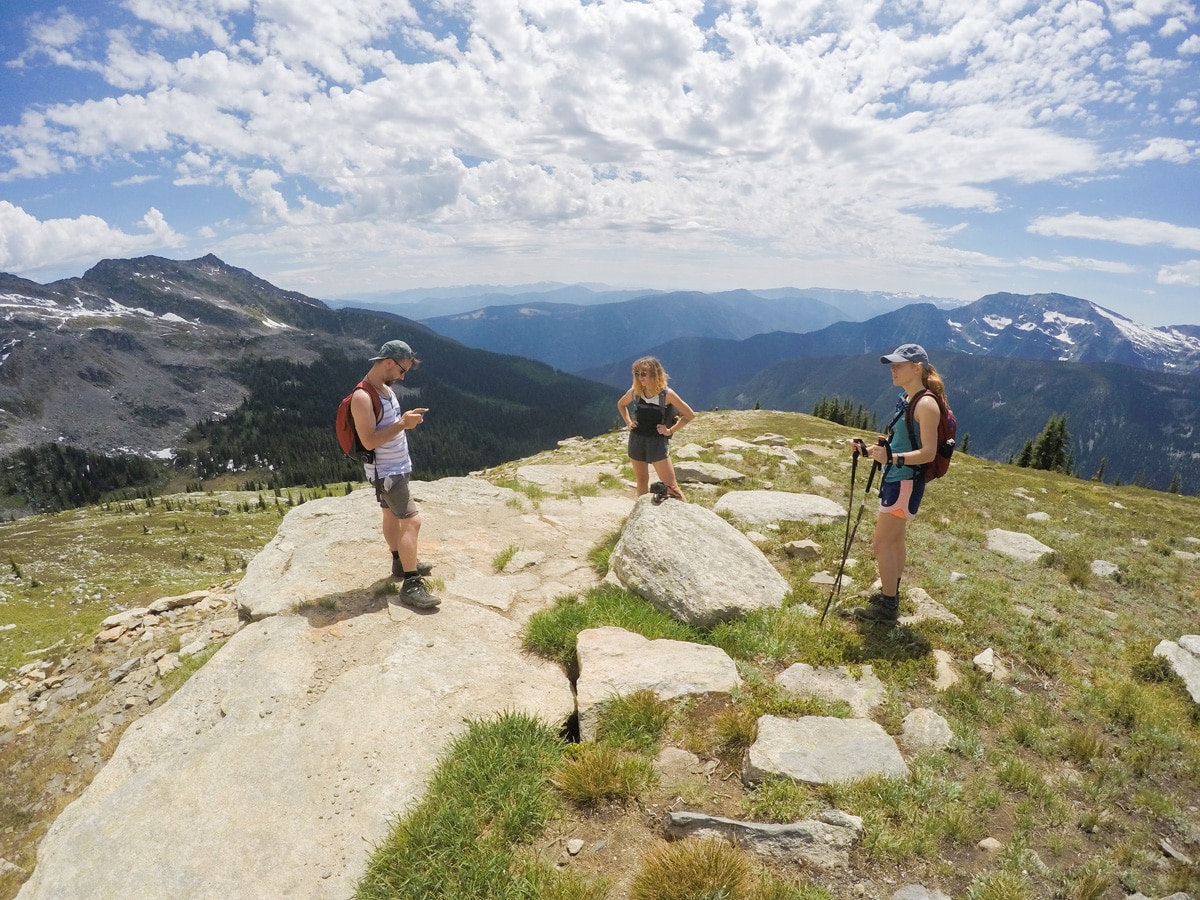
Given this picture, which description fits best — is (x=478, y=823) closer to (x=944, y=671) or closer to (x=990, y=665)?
(x=944, y=671)

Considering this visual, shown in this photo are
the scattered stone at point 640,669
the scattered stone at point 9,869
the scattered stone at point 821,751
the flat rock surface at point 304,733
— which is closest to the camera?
the flat rock surface at point 304,733

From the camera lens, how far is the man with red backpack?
8.62m

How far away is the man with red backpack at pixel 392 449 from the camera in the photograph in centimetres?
862

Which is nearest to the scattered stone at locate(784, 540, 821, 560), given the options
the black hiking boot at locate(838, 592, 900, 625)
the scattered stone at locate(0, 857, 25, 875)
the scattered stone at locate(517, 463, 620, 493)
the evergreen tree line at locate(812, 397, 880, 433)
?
the black hiking boot at locate(838, 592, 900, 625)

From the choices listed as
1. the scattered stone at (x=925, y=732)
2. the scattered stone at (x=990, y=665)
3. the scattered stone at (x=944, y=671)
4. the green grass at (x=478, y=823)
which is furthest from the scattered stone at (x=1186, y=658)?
the green grass at (x=478, y=823)

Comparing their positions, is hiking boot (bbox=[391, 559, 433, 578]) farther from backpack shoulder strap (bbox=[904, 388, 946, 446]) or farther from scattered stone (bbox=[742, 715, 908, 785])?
backpack shoulder strap (bbox=[904, 388, 946, 446])

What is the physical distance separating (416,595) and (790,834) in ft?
20.8

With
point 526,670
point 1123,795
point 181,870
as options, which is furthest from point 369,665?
point 1123,795

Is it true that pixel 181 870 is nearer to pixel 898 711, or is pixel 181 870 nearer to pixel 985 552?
pixel 898 711

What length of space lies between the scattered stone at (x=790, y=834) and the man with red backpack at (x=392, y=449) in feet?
17.8

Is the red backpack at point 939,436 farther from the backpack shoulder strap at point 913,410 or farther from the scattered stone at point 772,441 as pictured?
the scattered stone at point 772,441

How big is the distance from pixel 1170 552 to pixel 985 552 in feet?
25.1

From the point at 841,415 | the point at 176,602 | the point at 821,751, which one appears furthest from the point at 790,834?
the point at 841,415

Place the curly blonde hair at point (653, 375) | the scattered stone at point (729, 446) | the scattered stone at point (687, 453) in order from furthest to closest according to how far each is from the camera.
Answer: the scattered stone at point (729, 446)
the scattered stone at point (687, 453)
the curly blonde hair at point (653, 375)
